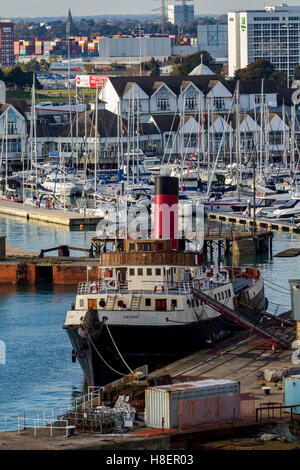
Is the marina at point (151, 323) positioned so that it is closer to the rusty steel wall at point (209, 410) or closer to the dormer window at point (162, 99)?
the rusty steel wall at point (209, 410)

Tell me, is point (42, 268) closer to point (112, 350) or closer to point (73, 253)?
point (73, 253)

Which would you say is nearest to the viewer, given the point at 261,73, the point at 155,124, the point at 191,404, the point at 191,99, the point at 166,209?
the point at 191,404

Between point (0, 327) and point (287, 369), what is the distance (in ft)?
62.4

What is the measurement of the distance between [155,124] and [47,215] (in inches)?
1906

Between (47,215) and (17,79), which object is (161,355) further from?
(17,79)

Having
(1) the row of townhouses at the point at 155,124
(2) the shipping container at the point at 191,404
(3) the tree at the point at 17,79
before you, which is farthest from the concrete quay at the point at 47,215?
(3) the tree at the point at 17,79

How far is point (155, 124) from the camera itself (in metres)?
138

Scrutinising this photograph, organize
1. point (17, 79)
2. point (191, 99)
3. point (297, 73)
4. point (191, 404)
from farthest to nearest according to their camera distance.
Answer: point (297, 73) < point (17, 79) < point (191, 99) < point (191, 404)

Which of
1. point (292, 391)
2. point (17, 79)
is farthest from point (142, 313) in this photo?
point (17, 79)

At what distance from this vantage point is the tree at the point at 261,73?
17525 centimetres

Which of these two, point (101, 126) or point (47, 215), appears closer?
point (47, 215)

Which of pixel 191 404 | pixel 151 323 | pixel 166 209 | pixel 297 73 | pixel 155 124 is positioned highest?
pixel 297 73

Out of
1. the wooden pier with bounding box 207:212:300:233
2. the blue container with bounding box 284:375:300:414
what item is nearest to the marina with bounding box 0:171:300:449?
the blue container with bounding box 284:375:300:414

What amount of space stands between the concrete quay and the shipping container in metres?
55.7
